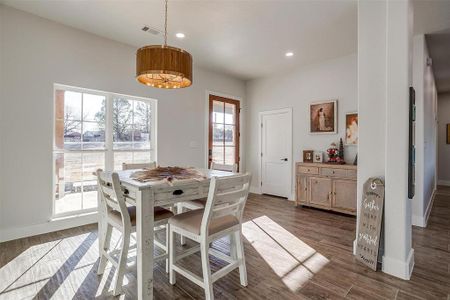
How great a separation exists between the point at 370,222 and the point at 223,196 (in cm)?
155

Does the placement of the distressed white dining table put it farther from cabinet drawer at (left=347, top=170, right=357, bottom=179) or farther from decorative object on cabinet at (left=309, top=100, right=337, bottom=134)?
decorative object on cabinet at (left=309, top=100, right=337, bottom=134)

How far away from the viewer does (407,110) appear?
2.05 m

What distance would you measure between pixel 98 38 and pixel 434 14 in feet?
14.8

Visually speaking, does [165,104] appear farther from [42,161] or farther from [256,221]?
A: [256,221]

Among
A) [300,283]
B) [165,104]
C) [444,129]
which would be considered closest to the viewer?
[300,283]

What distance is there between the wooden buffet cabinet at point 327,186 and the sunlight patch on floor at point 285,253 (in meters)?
1.16

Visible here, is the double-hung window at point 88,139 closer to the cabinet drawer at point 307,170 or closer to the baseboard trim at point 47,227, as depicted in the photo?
the baseboard trim at point 47,227

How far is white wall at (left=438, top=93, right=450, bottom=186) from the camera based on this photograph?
22.3 ft

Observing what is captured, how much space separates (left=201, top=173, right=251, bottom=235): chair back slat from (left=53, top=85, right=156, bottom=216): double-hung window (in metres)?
2.60

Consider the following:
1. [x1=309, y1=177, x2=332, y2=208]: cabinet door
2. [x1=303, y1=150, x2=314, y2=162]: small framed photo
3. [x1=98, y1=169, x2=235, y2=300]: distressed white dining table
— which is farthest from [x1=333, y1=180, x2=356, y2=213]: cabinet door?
[x1=98, y1=169, x2=235, y2=300]: distressed white dining table

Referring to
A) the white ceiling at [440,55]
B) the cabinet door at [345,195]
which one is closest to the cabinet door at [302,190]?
the cabinet door at [345,195]

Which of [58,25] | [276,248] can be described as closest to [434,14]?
[276,248]

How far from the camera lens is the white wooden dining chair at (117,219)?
5.87 feet

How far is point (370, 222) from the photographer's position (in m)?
2.26
